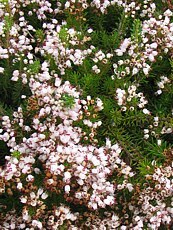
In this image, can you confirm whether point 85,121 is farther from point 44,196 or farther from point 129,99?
point 44,196

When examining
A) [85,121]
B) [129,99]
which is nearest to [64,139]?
[85,121]

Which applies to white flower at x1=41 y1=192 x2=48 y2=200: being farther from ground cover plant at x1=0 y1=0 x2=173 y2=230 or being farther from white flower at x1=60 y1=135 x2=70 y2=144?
white flower at x1=60 y1=135 x2=70 y2=144

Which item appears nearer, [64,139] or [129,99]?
[64,139]

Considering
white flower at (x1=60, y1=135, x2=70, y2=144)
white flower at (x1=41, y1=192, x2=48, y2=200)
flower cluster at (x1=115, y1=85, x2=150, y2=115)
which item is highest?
flower cluster at (x1=115, y1=85, x2=150, y2=115)

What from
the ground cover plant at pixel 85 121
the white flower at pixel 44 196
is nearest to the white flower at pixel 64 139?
the ground cover plant at pixel 85 121

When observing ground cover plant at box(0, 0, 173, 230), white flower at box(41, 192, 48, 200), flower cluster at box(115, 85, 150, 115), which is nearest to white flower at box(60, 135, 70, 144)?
ground cover plant at box(0, 0, 173, 230)

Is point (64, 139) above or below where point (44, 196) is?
above

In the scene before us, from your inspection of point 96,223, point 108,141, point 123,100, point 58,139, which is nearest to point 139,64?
point 123,100

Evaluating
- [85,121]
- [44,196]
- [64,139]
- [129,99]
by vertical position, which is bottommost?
[44,196]
